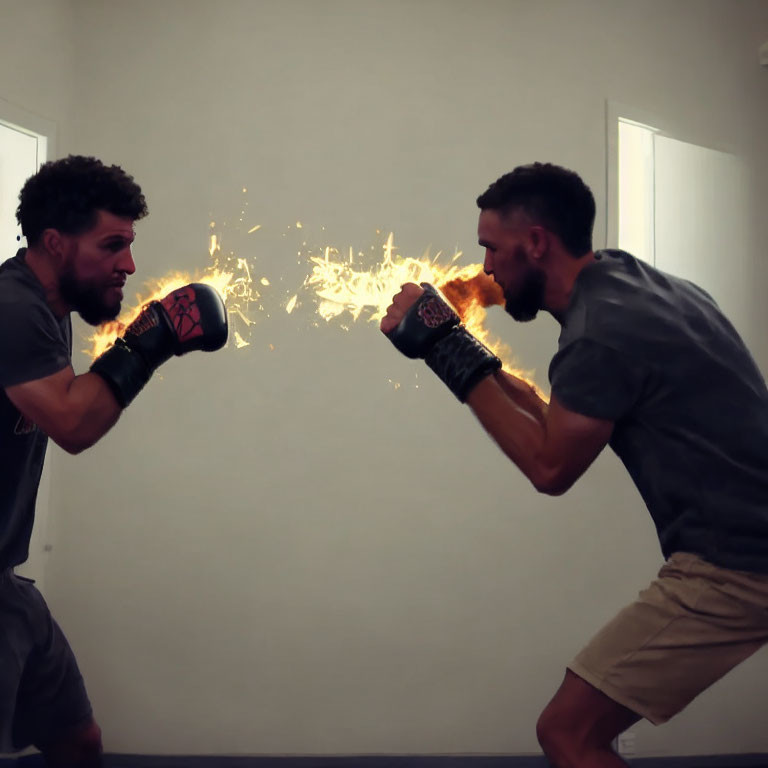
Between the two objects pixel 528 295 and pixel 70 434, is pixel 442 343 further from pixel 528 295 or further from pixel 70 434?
pixel 70 434

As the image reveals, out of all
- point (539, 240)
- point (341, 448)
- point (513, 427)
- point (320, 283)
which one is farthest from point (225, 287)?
point (513, 427)

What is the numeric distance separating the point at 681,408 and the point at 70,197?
1.32 meters

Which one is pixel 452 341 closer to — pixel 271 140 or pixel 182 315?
pixel 182 315

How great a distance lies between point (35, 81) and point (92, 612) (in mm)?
1759

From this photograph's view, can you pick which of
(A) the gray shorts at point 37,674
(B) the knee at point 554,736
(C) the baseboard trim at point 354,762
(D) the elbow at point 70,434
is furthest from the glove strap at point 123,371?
(C) the baseboard trim at point 354,762

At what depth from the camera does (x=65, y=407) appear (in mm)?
1671

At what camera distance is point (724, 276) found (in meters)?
3.13

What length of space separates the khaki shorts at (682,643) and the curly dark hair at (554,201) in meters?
0.69

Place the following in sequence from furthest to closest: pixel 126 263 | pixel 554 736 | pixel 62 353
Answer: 1. pixel 126 263
2. pixel 62 353
3. pixel 554 736

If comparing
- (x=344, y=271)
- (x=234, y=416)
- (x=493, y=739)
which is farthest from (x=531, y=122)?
(x=493, y=739)

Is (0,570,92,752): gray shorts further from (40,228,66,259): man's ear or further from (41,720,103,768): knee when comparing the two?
(40,228,66,259): man's ear

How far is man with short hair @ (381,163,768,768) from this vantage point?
1.52 metres

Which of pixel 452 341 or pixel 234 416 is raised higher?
pixel 452 341

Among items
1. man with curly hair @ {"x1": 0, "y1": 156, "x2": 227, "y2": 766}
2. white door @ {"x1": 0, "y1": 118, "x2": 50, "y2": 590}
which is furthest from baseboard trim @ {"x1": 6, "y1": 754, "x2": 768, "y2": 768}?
man with curly hair @ {"x1": 0, "y1": 156, "x2": 227, "y2": 766}
